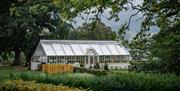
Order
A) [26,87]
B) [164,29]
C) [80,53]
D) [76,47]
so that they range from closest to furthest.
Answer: [26,87] → [164,29] → [80,53] → [76,47]

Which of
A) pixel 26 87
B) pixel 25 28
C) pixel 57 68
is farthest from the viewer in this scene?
pixel 25 28

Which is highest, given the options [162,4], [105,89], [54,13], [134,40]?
[54,13]

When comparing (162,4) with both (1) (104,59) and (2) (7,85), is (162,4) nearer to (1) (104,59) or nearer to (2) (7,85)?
(2) (7,85)

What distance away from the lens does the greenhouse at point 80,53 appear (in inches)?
2415

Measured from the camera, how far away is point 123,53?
225 ft

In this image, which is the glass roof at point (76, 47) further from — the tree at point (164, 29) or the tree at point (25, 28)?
the tree at point (164, 29)

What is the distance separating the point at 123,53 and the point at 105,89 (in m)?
49.1

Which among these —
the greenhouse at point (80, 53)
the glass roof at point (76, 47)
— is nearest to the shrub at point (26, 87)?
the greenhouse at point (80, 53)

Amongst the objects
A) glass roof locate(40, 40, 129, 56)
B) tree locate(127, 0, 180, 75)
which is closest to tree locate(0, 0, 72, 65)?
glass roof locate(40, 40, 129, 56)

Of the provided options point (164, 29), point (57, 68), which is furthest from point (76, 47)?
point (164, 29)

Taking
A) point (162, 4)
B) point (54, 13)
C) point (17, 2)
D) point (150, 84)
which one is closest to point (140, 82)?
point (150, 84)

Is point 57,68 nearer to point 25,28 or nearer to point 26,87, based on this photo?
point 25,28

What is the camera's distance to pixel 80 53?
64250 mm

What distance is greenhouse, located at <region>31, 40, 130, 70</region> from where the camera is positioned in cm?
6133
